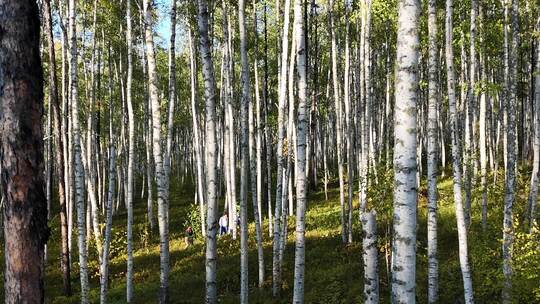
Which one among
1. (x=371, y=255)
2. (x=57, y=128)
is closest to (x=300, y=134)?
(x=371, y=255)

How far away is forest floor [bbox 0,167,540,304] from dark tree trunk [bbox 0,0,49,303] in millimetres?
8589

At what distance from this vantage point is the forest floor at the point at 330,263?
1165 cm

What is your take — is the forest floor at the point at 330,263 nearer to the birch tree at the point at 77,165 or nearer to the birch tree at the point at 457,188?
the birch tree at the point at 457,188

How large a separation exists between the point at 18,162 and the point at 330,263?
45.3 feet

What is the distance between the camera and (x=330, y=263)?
52.9 feet

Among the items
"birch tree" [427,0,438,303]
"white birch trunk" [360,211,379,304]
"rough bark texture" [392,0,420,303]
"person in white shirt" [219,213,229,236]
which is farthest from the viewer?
"person in white shirt" [219,213,229,236]

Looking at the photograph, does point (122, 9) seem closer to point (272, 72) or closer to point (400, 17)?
point (272, 72)

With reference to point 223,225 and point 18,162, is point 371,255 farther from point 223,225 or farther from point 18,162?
point 223,225

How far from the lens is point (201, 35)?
6.92 m

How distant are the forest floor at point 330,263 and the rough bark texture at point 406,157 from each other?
5.80 meters

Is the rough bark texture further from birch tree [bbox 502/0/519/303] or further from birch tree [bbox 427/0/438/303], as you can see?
birch tree [bbox 502/0/519/303]

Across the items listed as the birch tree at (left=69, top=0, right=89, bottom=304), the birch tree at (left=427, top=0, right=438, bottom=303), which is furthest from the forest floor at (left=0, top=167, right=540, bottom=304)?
the birch tree at (left=69, top=0, right=89, bottom=304)

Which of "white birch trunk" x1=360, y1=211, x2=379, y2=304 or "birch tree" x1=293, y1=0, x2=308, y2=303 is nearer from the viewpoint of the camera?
"white birch trunk" x1=360, y1=211, x2=379, y2=304

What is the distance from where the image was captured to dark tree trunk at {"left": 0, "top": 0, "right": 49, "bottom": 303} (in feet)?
11.4
